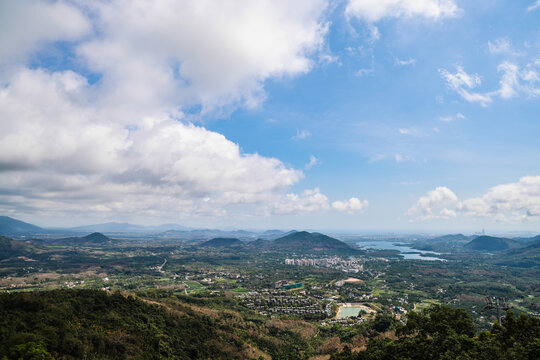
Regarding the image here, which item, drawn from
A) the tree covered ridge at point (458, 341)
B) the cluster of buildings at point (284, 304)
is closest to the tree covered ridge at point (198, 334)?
the tree covered ridge at point (458, 341)

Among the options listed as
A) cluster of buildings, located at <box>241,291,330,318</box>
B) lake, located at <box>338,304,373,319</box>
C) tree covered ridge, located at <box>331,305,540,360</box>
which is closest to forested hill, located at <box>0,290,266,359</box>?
tree covered ridge, located at <box>331,305,540,360</box>

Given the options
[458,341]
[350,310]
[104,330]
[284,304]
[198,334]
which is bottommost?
[350,310]

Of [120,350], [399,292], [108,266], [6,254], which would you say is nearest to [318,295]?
[399,292]

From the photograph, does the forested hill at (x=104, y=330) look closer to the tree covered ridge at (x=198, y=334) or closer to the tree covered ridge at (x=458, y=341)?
the tree covered ridge at (x=198, y=334)

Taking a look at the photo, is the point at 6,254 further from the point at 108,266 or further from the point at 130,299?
the point at 130,299

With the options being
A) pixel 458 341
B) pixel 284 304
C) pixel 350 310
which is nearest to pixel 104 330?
pixel 458 341

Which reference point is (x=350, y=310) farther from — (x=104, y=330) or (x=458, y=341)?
(x=104, y=330)

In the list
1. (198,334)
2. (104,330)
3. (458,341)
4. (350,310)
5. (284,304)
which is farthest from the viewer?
(284,304)

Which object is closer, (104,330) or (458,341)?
(458,341)

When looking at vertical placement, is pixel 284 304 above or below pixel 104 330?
below
